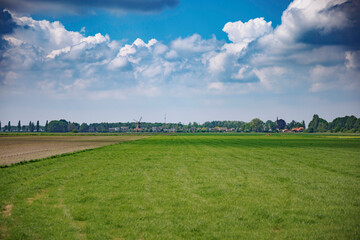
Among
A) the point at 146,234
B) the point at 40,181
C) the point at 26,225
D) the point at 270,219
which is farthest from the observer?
the point at 40,181

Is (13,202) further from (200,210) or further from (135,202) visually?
(200,210)

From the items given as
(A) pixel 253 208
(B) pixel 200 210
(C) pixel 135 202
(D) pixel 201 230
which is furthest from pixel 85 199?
(A) pixel 253 208

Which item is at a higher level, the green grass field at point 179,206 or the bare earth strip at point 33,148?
the bare earth strip at point 33,148

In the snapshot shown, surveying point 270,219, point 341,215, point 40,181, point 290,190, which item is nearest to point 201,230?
point 270,219

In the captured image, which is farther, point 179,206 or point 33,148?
point 33,148

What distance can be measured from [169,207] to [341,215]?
6.13 metres

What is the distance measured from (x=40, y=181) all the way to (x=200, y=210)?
10.5m

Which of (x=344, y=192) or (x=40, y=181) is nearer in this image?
(x=344, y=192)

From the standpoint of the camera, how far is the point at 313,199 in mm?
12906

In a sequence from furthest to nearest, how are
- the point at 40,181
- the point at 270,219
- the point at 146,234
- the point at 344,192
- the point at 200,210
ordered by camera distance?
the point at 40,181 → the point at 344,192 → the point at 200,210 → the point at 270,219 → the point at 146,234

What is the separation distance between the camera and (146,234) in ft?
28.6

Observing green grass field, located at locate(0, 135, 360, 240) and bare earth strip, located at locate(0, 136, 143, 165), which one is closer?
green grass field, located at locate(0, 135, 360, 240)

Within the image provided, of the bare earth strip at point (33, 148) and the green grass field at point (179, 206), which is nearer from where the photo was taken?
the green grass field at point (179, 206)

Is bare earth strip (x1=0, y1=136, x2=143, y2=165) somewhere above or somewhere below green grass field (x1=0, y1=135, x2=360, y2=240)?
above
